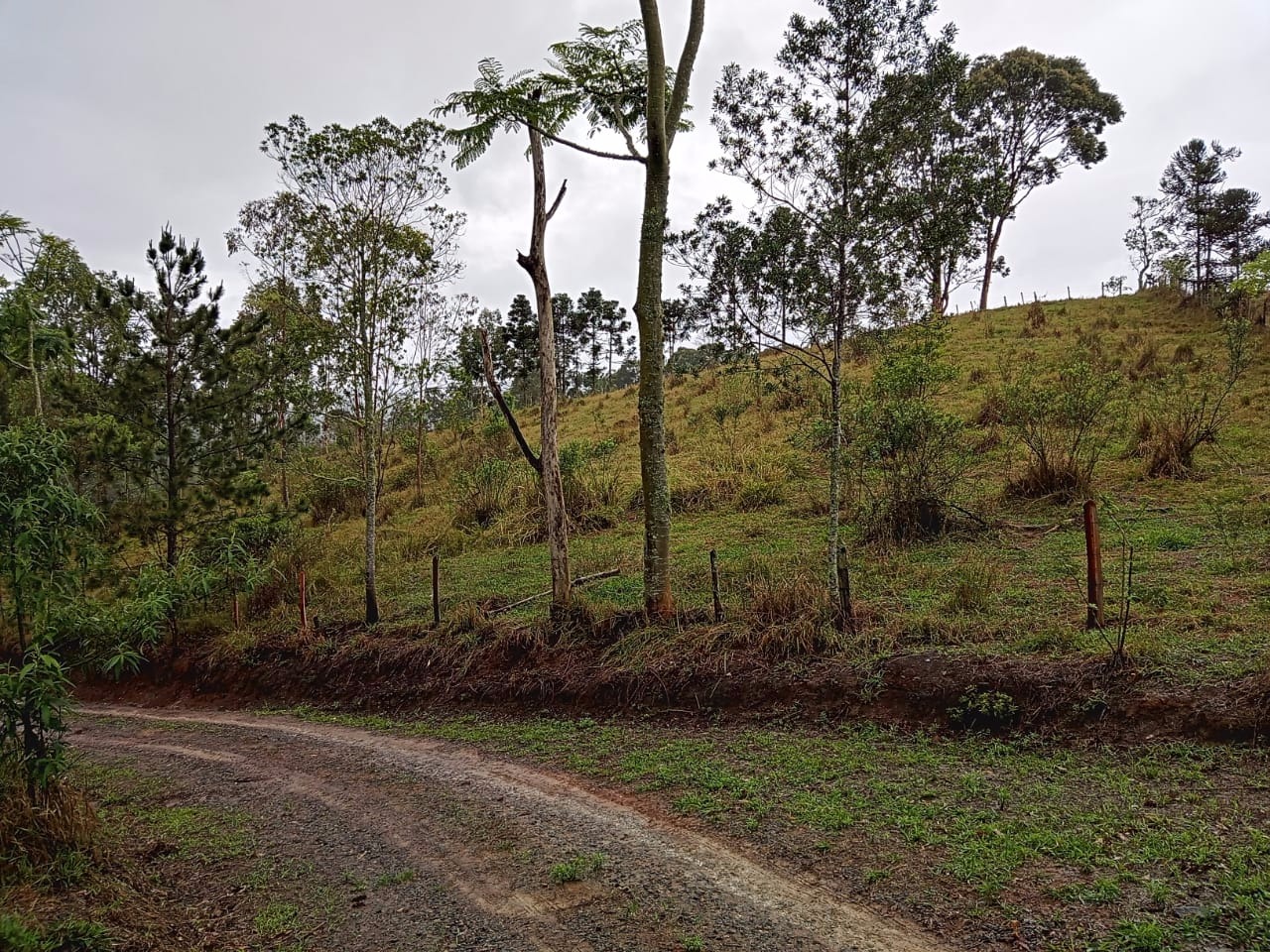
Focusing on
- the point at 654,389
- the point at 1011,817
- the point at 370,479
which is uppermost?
the point at 654,389

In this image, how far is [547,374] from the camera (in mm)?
9508

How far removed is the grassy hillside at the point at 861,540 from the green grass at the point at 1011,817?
1.24 metres

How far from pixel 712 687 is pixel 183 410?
1081cm

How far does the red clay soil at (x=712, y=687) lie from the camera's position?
5.15 meters

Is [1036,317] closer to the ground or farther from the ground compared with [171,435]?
farther from the ground

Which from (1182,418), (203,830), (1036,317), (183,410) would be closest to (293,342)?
(183,410)

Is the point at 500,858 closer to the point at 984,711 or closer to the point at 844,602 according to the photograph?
the point at 984,711

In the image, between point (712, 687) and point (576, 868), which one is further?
point (712, 687)

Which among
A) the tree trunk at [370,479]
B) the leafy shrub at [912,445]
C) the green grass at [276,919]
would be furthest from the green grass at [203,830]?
the leafy shrub at [912,445]

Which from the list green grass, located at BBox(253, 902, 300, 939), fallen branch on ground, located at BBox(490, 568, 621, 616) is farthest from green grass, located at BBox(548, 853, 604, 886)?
fallen branch on ground, located at BBox(490, 568, 621, 616)

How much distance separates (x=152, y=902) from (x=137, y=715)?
7.42 meters

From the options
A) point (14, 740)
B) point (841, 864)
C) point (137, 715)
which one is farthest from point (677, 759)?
point (137, 715)

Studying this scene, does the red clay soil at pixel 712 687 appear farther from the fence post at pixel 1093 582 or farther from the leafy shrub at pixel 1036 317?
the leafy shrub at pixel 1036 317

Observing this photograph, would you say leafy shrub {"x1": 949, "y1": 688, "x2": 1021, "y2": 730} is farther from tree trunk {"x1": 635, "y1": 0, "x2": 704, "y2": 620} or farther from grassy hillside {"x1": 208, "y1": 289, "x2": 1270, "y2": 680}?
tree trunk {"x1": 635, "y1": 0, "x2": 704, "y2": 620}
